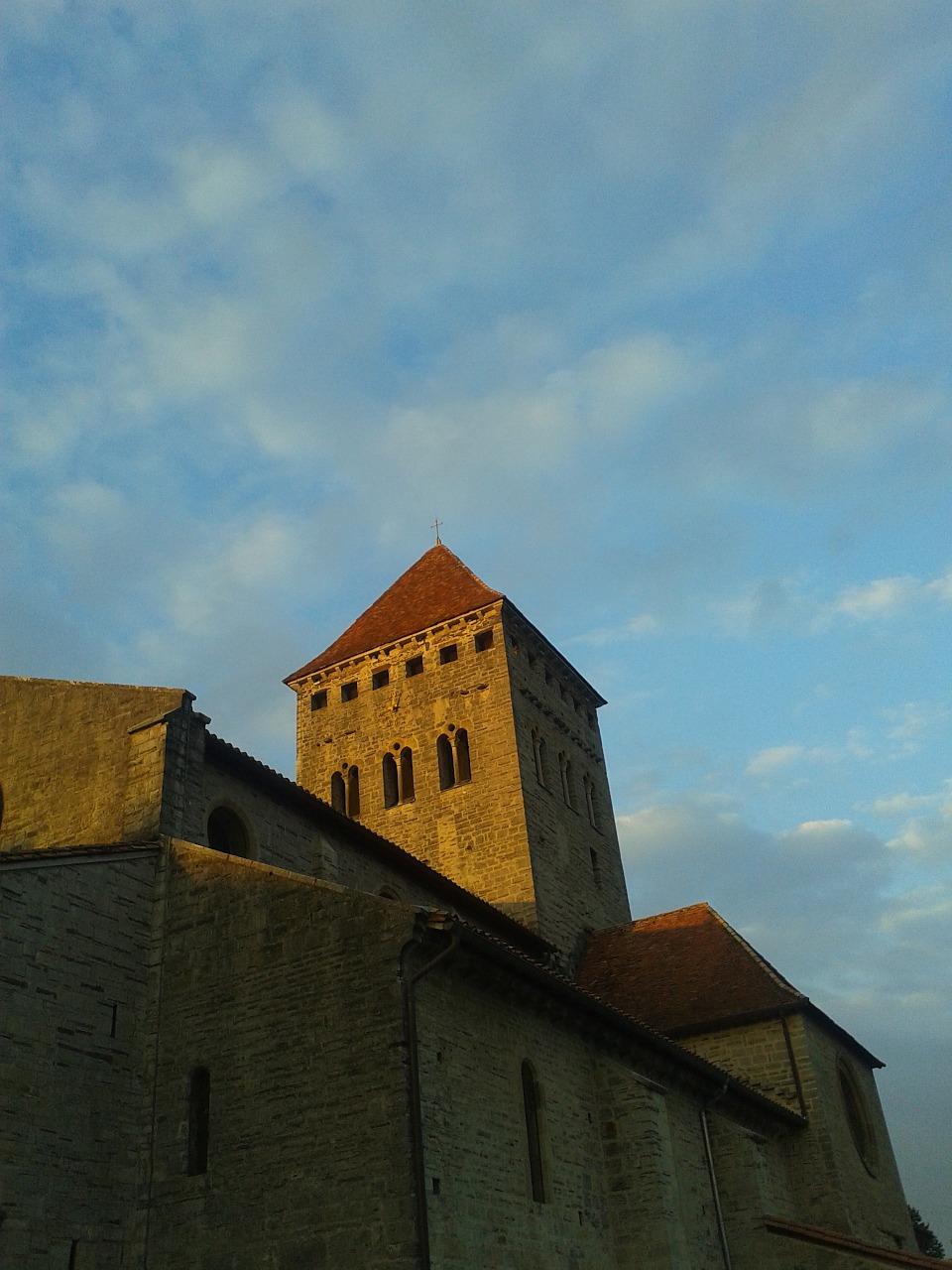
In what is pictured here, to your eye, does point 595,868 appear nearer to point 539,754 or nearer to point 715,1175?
point 539,754

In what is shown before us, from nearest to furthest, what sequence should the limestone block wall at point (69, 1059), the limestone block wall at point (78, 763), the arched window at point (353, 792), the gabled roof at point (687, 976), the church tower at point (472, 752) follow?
the limestone block wall at point (69, 1059) < the limestone block wall at point (78, 763) < the gabled roof at point (687, 976) < the church tower at point (472, 752) < the arched window at point (353, 792)

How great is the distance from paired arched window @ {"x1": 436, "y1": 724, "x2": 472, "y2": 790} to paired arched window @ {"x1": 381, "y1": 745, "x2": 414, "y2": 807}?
2.80ft

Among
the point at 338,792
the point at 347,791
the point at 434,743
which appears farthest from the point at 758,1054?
the point at 338,792

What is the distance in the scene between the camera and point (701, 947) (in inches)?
947

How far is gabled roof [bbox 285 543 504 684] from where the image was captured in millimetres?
30188

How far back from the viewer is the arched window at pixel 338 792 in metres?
28.7

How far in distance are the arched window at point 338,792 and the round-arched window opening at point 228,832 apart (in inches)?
486

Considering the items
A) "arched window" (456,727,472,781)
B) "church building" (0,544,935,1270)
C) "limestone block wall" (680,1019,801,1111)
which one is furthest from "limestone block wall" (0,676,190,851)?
"arched window" (456,727,472,781)

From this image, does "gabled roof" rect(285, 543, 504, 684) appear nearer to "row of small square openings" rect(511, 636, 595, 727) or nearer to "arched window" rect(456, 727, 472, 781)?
"row of small square openings" rect(511, 636, 595, 727)

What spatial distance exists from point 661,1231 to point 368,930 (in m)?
5.89

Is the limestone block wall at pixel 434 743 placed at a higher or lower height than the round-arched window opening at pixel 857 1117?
higher

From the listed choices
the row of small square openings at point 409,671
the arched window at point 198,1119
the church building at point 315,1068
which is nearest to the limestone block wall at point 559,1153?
the church building at point 315,1068

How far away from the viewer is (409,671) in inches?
1171

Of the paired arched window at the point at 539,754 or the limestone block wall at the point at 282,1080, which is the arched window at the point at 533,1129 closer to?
the limestone block wall at the point at 282,1080
